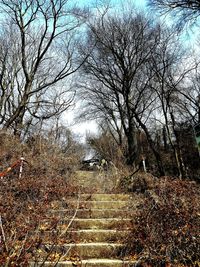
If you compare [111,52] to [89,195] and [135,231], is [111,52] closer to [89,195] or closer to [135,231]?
[89,195]

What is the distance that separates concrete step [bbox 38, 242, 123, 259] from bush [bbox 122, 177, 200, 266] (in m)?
0.21

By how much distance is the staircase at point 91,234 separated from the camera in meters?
5.05

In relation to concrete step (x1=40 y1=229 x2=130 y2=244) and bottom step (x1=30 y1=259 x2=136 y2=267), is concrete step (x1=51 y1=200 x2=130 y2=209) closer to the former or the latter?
concrete step (x1=40 y1=229 x2=130 y2=244)

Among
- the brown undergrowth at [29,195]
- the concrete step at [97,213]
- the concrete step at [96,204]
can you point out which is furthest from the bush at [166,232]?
the brown undergrowth at [29,195]

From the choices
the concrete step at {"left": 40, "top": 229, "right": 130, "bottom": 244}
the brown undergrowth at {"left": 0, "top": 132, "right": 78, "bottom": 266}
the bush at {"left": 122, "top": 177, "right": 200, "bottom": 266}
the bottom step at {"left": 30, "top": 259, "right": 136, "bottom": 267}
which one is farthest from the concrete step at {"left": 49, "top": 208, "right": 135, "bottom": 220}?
the bottom step at {"left": 30, "top": 259, "right": 136, "bottom": 267}

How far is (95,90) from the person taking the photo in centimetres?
2289

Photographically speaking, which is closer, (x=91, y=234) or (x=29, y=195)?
(x=91, y=234)

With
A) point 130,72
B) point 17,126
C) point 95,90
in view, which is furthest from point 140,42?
point 17,126

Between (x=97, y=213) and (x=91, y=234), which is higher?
(x=97, y=213)

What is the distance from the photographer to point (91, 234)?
6035 millimetres

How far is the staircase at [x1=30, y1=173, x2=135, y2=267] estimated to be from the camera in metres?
5.05

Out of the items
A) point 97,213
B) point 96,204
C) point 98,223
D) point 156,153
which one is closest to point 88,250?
point 98,223

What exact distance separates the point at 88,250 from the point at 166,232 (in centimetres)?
155

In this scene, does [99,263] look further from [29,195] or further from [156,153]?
[156,153]
